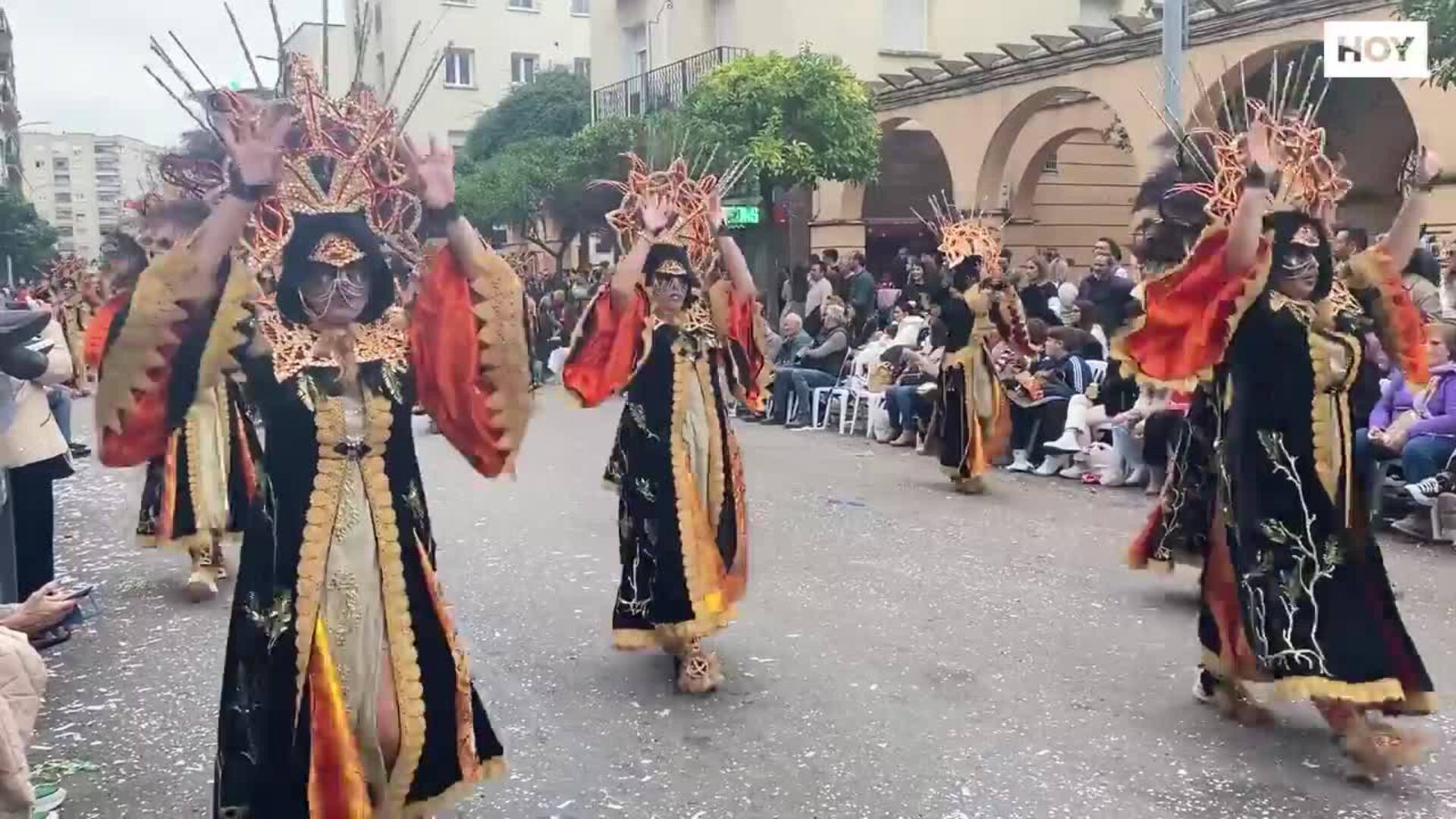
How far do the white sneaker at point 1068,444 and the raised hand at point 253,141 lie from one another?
836 centimetres

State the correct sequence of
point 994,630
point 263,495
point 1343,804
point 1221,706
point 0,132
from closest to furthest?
point 263,495 < point 1343,804 < point 1221,706 < point 994,630 < point 0,132

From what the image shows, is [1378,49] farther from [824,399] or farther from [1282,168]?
[1282,168]

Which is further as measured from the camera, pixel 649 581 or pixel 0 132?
pixel 0 132

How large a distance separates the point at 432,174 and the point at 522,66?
138 feet

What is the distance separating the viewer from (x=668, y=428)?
5125 mm

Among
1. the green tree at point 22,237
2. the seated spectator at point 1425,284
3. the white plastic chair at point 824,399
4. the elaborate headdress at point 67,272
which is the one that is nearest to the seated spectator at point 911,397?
the white plastic chair at point 824,399

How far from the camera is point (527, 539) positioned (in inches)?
325

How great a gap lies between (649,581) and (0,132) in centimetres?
5188

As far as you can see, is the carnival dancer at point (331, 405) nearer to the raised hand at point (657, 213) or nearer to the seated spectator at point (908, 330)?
the raised hand at point (657, 213)

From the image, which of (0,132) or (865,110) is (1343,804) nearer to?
(865,110)

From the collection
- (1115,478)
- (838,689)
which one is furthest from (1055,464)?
(838,689)

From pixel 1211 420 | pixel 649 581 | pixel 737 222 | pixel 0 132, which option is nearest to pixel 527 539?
pixel 649 581

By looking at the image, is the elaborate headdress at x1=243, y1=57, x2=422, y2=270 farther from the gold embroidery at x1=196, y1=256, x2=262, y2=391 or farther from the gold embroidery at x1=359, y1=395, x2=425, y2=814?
the gold embroidery at x1=359, y1=395, x2=425, y2=814

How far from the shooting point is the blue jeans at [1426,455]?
7.69 m
